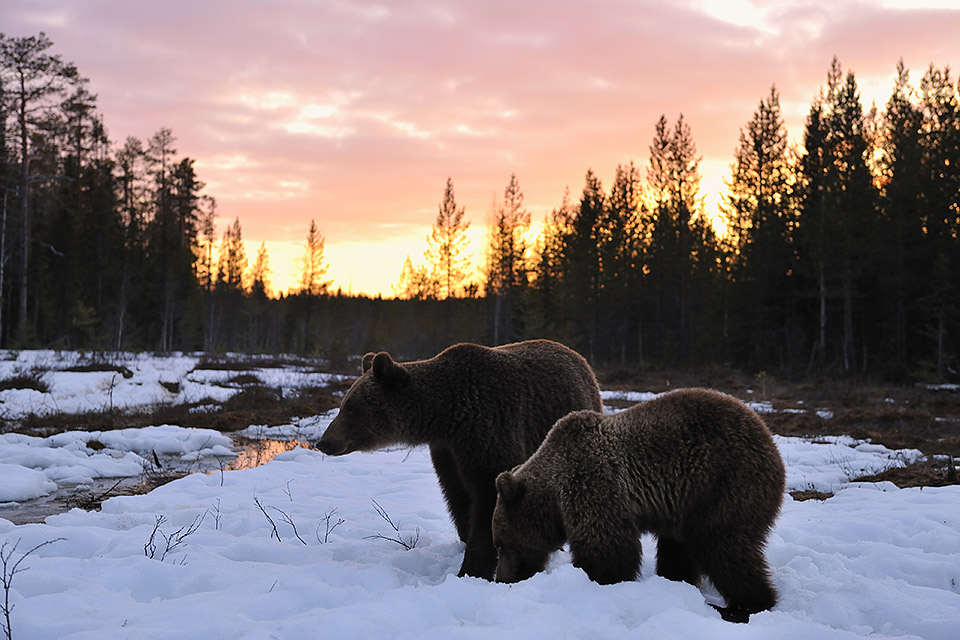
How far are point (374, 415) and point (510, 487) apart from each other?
1.52 meters

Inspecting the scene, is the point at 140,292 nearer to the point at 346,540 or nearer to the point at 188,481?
the point at 188,481

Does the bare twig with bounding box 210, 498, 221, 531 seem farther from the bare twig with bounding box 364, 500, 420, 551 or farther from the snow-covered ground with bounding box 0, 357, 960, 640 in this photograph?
the bare twig with bounding box 364, 500, 420, 551

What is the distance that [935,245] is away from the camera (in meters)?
28.6

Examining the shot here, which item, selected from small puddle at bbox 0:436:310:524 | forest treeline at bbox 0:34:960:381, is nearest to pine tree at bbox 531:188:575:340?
forest treeline at bbox 0:34:960:381

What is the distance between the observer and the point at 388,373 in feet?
16.6

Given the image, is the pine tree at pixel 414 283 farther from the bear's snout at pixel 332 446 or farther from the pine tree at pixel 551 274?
the bear's snout at pixel 332 446

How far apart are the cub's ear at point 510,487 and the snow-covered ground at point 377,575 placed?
53cm

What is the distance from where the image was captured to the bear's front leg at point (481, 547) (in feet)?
15.0

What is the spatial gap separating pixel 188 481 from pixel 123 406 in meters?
8.92

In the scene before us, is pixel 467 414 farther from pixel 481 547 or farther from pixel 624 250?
pixel 624 250

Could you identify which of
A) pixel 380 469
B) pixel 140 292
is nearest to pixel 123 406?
pixel 380 469

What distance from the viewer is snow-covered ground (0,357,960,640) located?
3.13 meters

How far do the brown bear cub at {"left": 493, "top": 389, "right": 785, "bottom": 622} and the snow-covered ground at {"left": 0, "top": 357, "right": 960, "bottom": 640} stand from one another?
214 millimetres

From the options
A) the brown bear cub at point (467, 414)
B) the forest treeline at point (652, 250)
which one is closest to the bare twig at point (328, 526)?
the brown bear cub at point (467, 414)
